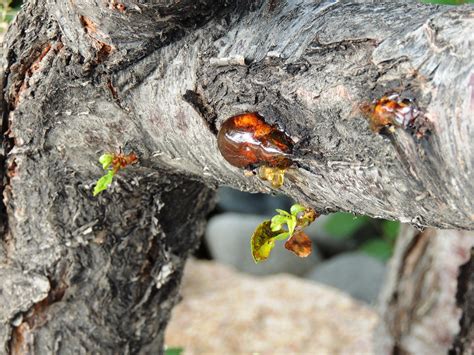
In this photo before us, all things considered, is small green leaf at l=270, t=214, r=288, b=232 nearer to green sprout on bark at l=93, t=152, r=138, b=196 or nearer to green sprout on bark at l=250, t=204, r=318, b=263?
green sprout on bark at l=250, t=204, r=318, b=263

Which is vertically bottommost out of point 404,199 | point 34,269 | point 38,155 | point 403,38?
point 34,269

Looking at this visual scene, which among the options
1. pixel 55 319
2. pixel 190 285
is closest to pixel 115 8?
pixel 55 319

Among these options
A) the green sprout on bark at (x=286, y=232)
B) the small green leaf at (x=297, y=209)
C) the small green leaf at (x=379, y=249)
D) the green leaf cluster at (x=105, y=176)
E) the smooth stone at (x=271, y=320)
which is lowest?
the smooth stone at (x=271, y=320)

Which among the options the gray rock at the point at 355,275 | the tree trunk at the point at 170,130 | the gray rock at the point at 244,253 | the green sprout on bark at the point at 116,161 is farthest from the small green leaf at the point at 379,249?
the green sprout on bark at the point at 116,161

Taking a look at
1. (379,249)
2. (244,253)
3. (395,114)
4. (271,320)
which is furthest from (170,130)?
(244,253)

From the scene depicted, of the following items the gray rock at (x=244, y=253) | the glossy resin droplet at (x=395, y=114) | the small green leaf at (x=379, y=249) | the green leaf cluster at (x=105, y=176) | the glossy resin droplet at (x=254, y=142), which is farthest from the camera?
the gray rock at (x=244, y=253)

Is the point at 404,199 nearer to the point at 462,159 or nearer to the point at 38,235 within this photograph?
the point at 462,159

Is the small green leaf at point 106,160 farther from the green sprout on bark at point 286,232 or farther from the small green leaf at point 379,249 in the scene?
the small green leaf at point 379,249

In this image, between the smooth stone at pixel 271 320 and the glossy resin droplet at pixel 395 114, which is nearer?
the glossy resin droplet at pixel 395 114
